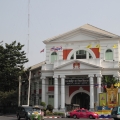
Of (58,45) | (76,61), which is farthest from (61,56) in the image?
(76,61)

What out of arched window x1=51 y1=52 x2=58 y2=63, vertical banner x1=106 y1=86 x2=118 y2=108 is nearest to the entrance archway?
arched window x1=51 y1=52 x2=58 y2=63

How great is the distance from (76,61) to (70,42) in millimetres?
5123

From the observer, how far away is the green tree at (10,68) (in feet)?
153

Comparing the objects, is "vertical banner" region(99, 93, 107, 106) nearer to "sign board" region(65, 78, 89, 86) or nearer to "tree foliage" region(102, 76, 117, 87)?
"tree foliage" region(102, 76, 117, 87)

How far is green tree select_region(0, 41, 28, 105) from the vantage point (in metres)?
46.7

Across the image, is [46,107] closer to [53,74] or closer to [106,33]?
[53,74]

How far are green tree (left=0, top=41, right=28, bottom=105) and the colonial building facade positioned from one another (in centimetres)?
530

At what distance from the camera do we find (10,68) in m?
46.9

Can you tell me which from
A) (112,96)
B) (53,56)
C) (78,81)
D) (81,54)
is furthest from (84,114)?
(53,56)

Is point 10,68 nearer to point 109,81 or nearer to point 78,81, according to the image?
point 78,81

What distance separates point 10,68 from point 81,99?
13449 mm

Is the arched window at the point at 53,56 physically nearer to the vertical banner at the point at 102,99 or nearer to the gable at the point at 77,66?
the gable at the point at 77,66

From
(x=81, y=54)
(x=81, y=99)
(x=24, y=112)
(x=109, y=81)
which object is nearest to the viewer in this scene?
(x=24, y=112)

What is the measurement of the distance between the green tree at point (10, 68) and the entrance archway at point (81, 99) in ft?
34.2
